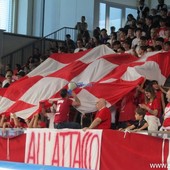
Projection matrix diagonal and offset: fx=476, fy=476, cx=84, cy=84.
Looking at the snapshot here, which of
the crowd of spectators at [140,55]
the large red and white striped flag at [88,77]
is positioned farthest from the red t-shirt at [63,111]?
the crowd of spectators at [140,55]

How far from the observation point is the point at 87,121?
31.6ft

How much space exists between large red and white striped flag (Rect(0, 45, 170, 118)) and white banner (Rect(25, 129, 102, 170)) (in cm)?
137

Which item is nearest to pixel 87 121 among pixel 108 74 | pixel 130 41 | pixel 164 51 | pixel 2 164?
pixel 108 74

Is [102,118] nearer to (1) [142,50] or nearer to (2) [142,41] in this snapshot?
(1) [142,50]

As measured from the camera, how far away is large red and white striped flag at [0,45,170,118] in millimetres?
9203

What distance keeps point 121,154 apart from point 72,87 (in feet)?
9.78

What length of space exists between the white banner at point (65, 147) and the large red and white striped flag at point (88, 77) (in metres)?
1.37

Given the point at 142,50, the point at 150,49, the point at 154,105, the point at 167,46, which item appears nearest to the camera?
the point at 154,105

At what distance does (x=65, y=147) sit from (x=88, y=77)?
312 cm

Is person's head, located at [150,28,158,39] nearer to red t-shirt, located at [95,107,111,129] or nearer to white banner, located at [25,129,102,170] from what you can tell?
red t-shirt, located at [95,107,111,129]

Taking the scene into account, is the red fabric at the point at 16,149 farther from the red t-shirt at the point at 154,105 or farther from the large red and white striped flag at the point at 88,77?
the red t-shirt at the point at 154,105

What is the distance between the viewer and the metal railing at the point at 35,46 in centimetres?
1780

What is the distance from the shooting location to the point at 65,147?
7605 mm

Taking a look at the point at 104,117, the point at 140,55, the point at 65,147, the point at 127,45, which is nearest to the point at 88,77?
the point at 140,55
